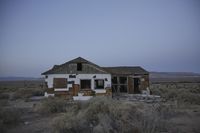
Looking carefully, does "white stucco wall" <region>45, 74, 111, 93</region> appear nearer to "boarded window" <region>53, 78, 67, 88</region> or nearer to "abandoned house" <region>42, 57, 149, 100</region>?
"abandoned house" <region>42, 57, 149, 100</region>

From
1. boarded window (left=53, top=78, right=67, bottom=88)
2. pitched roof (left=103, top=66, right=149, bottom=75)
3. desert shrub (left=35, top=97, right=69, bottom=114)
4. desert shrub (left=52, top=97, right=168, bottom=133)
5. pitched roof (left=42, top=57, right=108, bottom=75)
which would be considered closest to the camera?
desert shrub (left=52, top=97, right=168, bottom=133)

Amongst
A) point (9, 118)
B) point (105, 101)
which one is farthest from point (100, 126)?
point (9, 118)

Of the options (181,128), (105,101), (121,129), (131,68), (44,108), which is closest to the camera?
(121,129)

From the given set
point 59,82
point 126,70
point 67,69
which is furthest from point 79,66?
point 126,70

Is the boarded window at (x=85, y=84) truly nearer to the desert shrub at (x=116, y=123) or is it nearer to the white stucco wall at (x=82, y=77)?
the white stucco wall at (x=82, y=77)

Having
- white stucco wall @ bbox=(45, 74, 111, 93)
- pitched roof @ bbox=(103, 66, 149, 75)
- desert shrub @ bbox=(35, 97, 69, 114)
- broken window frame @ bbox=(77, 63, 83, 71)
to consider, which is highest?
broken window frame @ bbox=(77, 63, 83, 71)

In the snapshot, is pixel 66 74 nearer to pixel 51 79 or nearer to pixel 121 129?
pixel 51 79

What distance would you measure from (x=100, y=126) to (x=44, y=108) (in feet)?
22.9

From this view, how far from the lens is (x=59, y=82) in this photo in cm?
2197

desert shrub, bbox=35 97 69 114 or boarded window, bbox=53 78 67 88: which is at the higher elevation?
boarded window, bbox=53 78 67 88

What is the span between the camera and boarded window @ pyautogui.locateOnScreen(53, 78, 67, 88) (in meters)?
21.9

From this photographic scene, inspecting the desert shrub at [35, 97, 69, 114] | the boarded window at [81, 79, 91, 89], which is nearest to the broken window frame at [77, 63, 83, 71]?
the boarded window at [81, 79, 91, 89]

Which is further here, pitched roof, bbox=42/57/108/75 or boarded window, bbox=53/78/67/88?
pitched roof, bbox=42/57/108/75

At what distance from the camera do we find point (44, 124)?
10969 mm
